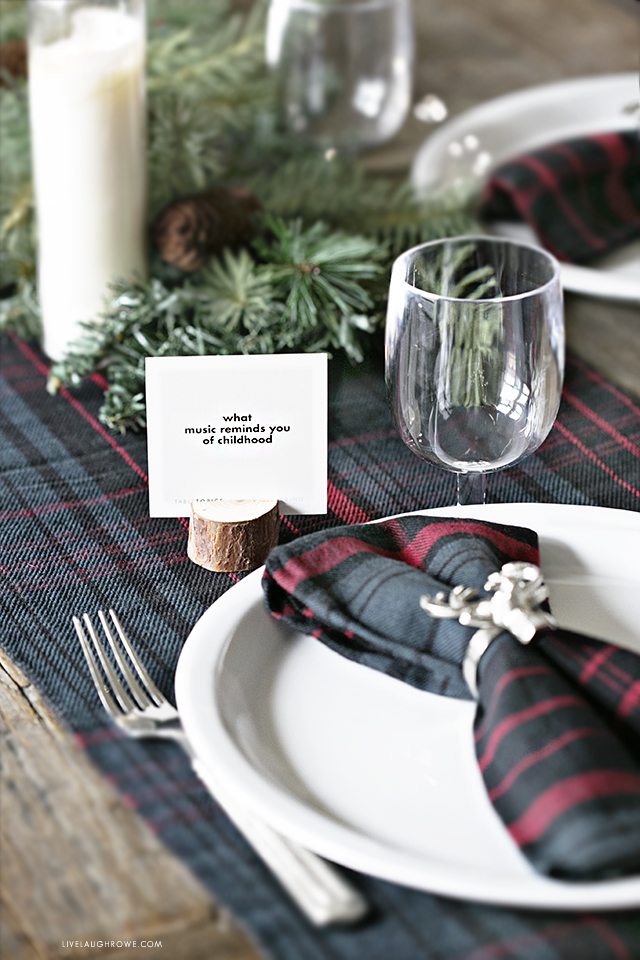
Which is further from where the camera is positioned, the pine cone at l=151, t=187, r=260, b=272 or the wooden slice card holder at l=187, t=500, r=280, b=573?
the pine cone at l=151, t=187, r=260, b=272

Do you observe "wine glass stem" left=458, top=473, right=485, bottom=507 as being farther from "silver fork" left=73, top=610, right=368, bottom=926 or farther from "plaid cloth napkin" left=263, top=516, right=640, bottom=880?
"silver fork" left=73, top=610, right=368, bottom=926

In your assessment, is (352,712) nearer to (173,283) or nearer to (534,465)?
(534,465)

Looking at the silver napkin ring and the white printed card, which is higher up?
the white printed card

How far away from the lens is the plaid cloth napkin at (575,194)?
874mm

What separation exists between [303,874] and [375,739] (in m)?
0.08

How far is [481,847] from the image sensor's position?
0.39 metres

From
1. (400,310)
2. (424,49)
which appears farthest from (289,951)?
(424,49)

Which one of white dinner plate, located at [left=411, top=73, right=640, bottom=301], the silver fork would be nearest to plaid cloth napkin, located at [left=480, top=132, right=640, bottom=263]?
white dinner plate, located at [left=411, top=73, right=640, bottom=301]

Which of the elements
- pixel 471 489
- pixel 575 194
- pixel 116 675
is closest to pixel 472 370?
pixel 471 489

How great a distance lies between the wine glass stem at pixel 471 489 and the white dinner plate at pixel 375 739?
4 cm

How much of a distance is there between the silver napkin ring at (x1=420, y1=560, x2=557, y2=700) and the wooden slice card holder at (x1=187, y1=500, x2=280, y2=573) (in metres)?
0.12

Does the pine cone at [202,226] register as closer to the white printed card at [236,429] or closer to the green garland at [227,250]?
the green garland at [227,250]

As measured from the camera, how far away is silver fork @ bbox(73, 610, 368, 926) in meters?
0.37

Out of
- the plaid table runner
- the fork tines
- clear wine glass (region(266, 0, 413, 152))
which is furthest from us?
clear wine glass (region(266, 0, 413, 152))
